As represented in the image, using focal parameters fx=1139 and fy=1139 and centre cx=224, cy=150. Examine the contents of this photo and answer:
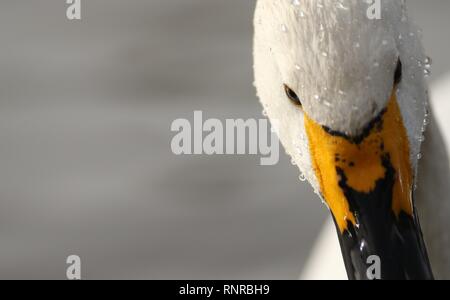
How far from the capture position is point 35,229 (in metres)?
5.01

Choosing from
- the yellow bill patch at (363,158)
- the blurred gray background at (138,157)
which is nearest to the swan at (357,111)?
the yellow bill patch at (363,158)

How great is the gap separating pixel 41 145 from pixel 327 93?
2.98 m

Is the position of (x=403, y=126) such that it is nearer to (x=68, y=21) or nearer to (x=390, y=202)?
(x=390, y=202)

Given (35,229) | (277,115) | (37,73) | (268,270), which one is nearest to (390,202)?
(277,115)

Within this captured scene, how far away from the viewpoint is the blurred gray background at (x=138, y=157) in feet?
16.1

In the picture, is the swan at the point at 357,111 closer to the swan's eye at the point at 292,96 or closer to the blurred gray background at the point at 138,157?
the swan's eye at the point at 292,96

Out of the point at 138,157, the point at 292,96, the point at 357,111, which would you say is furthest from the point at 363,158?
the point at 138,157

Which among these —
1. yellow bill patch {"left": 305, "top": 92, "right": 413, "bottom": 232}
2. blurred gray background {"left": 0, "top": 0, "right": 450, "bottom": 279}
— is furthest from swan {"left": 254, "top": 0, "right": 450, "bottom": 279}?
A: blurred gray background {"left": 0, "top": 0, "right": 450, "bottom": 279}

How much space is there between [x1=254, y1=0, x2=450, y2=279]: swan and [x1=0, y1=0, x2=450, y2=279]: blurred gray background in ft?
6.38

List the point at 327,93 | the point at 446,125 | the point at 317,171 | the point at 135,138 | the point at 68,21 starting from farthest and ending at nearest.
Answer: the point at 68,21
the point at 135,138
the point at 446,125
the point at 317,171
the point at 327,93

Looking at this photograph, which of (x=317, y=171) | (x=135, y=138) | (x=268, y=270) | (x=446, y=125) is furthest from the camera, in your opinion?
(x=135, y=138)

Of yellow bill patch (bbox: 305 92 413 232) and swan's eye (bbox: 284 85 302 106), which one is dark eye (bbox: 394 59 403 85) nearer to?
yellow bill patch (bbox: 305 92 413 232)

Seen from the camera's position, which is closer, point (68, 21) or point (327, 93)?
point (327, 93)

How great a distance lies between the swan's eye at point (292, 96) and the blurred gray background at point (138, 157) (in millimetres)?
1980
